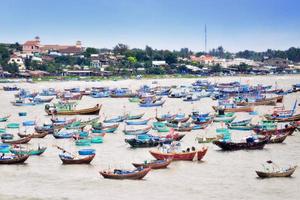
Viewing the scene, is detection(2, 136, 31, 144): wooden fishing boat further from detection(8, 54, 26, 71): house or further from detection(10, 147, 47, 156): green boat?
detection(8, 54, 26, 71): house

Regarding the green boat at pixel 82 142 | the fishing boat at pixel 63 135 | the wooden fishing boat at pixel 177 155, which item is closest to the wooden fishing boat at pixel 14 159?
the green boat at pixel 82 142

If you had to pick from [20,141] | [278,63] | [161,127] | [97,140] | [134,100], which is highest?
[20,141]

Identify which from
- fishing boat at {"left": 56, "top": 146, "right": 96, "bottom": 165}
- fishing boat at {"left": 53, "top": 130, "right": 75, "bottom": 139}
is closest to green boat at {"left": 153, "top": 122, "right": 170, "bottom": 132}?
fishing boat at {"left": 53, "top": 130, "right": 75, "bottom": 139}

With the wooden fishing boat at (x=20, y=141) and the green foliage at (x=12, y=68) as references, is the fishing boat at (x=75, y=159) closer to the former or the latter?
the wooden fishing boat at (x=20, y=141)

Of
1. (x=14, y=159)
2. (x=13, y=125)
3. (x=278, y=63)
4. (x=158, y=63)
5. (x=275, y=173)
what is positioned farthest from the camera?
(x=278, y=63)

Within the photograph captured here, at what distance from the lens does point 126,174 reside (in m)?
24.9

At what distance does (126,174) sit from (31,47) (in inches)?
4263

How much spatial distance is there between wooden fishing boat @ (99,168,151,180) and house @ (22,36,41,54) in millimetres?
103577

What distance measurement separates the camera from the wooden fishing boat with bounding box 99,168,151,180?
2489 cm

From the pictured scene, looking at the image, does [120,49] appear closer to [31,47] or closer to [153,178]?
[31,47]

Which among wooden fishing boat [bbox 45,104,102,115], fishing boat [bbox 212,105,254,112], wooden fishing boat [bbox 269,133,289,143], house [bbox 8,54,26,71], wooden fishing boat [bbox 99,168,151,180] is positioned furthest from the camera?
house [bbox 8,54,26,71]

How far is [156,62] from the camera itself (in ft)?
407

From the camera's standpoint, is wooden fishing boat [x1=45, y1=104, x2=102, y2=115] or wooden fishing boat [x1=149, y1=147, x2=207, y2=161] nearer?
wooden fishing boat [x1=149, y1=147, x2=207, y2=161]

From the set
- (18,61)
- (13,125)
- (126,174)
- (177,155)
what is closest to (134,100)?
(13,125)
